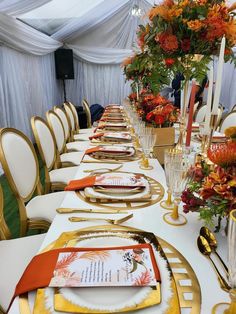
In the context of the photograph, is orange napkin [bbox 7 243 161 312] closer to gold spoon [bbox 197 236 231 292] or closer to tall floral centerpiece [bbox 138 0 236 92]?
gold spoon [bbox 197 236 231 292]

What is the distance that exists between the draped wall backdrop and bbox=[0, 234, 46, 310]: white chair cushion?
2.80 m

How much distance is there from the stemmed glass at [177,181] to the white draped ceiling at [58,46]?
309cm

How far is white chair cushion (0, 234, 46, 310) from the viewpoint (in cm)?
→ 89

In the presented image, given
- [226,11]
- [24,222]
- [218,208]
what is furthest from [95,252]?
[226,11]

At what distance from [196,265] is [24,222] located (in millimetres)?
1035

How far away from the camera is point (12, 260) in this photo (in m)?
1.02

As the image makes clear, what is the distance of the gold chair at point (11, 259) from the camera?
88 cm

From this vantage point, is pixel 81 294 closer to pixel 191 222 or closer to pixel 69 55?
pixel 191 222

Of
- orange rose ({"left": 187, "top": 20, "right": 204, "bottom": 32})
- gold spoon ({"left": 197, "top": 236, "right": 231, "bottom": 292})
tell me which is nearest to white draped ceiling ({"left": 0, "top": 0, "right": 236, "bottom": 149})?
orange rose ({"left": 187, "top": 20, "right": 204, "bottom": 32})

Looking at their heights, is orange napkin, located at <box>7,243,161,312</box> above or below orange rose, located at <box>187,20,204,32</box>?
below

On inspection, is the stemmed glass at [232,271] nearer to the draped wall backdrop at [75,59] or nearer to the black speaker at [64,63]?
the draped wall backdrop at [75,59]

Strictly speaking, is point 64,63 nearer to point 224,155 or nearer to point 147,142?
point 147,142

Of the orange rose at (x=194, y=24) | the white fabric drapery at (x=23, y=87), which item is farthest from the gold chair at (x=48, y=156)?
the white fabric drapery at (x=23, y=87)

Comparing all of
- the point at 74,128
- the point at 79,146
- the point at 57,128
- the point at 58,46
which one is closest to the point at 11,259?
the point at 57,128
